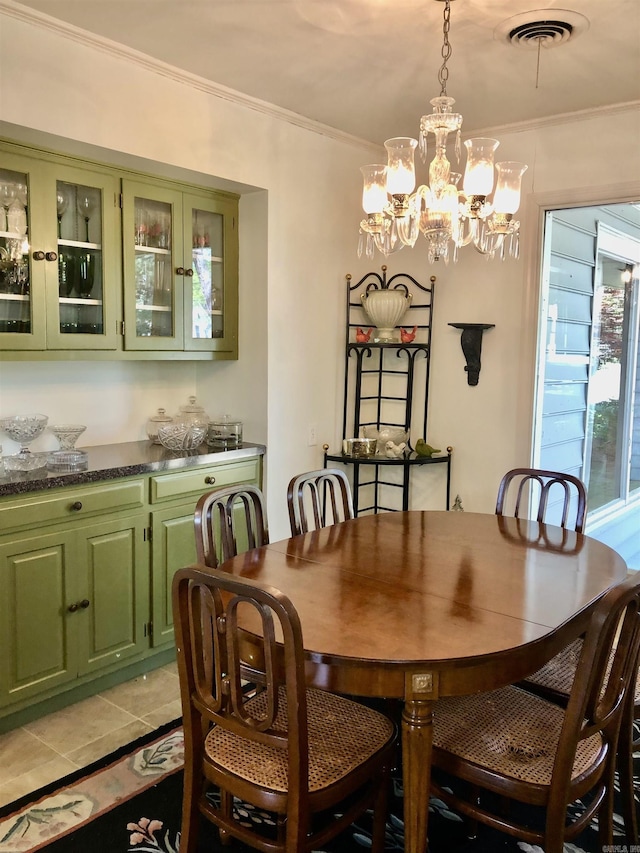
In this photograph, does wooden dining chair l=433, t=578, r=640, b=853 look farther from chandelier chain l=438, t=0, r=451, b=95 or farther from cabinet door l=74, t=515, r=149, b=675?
chandelier chain l=438, t=0, r=451, b=95

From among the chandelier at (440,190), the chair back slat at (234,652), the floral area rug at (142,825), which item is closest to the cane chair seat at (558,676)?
the floral area rug at (142,825)

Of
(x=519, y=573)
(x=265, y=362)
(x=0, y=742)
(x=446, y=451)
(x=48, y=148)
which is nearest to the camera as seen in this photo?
(x=519, y=573)

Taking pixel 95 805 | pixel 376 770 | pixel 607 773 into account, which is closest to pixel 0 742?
pixel 95 805

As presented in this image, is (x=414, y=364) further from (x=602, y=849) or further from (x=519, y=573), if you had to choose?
(x=602, y=849)

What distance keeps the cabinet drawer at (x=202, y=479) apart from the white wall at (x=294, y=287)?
0.16 metres

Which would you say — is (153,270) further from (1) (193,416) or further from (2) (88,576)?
(2) (88,576)

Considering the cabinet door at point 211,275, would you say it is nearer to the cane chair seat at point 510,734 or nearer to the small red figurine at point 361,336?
the small red figurine at point 361,336

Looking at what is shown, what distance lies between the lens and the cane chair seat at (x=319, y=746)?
5.41 feet

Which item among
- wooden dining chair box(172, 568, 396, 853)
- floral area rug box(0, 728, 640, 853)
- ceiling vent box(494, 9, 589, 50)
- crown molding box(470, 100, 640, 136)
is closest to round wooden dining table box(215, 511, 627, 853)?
wooden dining chair box(172, 568, 396, 853)

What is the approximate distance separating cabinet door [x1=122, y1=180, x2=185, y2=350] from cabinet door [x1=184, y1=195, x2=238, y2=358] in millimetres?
59

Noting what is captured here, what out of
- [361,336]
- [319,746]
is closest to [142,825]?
[319,746]

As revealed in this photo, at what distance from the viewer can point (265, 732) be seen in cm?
163

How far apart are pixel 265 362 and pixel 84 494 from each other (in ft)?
3.95

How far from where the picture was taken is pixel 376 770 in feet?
5.81
